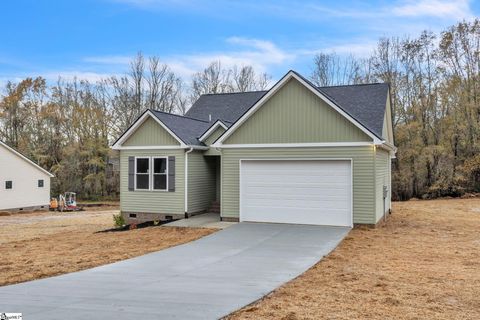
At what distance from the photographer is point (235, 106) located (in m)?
20.5

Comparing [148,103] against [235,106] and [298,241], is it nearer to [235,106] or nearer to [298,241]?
[235,106]

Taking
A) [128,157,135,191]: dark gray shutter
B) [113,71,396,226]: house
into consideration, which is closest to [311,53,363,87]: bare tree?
[113,71,396,226]: house

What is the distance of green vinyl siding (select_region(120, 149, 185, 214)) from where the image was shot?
15203 millimetres

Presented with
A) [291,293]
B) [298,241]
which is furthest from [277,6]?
[291,293]

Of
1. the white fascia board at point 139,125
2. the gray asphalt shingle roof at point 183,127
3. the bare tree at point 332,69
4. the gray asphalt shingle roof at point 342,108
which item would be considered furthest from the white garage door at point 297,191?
the bare tree at point 332,69

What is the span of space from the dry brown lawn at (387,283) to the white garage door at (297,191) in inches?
54.0

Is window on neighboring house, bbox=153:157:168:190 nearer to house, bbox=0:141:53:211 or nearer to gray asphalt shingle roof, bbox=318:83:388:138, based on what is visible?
gray asphalt shingle roof, bbox=318:83:388:138

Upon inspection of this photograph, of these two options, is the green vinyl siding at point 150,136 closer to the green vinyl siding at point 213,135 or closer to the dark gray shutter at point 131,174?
the dark gray shutter at point 131,174

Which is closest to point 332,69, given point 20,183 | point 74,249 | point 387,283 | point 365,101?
point 365,101

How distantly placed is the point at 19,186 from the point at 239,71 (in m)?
22.2

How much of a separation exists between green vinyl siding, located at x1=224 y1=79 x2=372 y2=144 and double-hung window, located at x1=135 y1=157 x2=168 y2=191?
3236mm

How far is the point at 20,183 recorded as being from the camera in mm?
28266

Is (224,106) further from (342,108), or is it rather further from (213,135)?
(342,108)

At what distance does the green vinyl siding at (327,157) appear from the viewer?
41.0 feet
